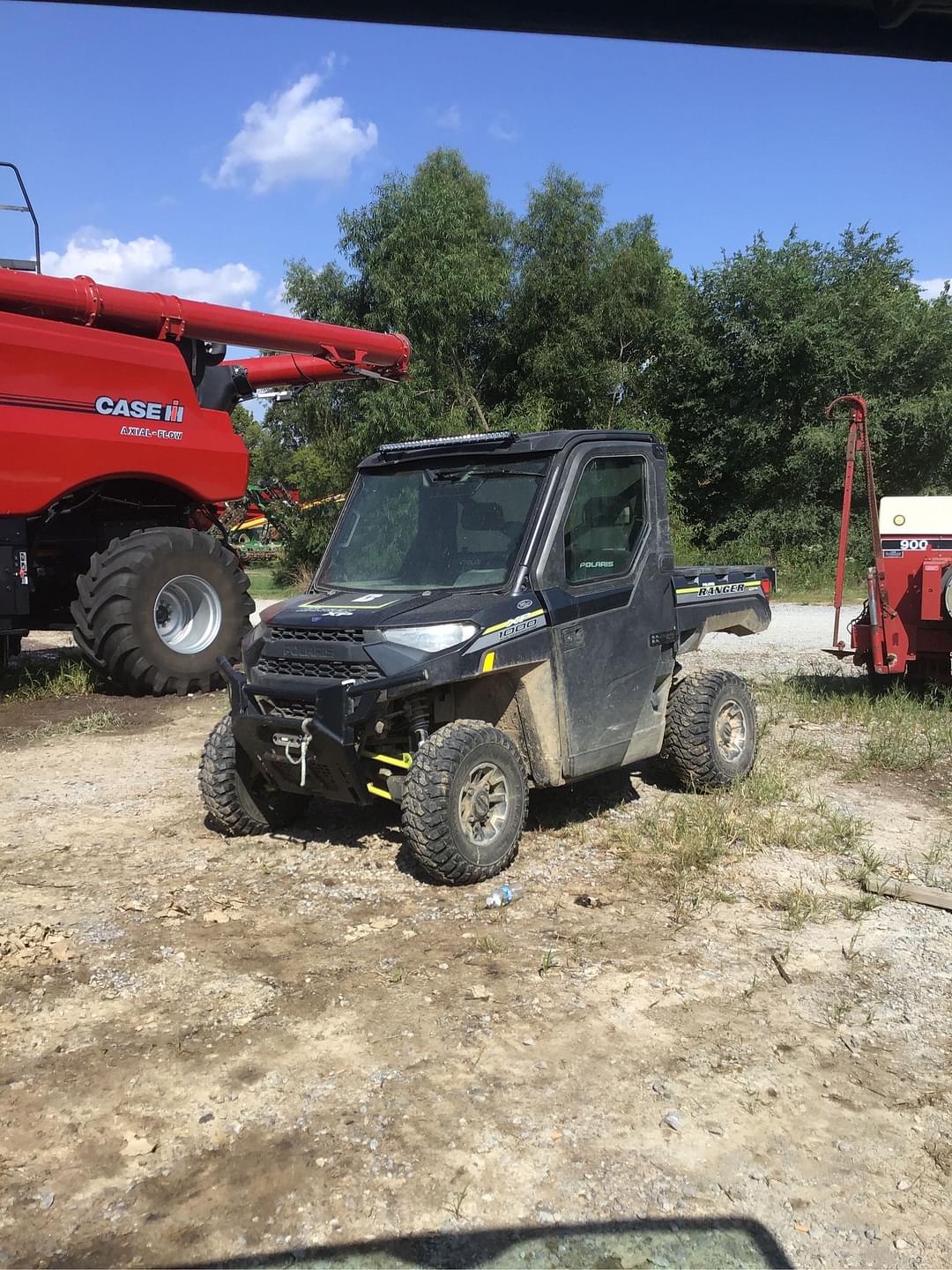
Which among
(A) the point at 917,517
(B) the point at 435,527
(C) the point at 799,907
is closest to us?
(C) the point at 799,907

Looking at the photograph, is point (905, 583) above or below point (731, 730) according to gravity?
above

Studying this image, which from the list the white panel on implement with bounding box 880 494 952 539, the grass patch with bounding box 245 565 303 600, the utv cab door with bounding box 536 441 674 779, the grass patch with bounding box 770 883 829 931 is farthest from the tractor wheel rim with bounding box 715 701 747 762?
the grass patch with bounding box 245 565 303 600

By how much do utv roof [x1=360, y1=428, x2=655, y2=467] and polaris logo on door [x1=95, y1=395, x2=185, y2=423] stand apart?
4.11 m

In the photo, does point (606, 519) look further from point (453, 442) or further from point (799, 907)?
point (799, 907)

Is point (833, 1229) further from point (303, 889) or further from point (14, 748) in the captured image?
point (14, 748)

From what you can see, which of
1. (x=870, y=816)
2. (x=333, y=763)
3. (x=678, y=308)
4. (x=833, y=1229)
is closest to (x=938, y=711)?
(x=870, y=816)

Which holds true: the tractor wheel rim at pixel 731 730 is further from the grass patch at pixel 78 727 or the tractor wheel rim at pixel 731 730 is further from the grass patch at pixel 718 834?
the grass patch at pixel 78 727

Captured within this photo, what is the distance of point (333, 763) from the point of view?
493 centimetres

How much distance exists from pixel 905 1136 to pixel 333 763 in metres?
2.81

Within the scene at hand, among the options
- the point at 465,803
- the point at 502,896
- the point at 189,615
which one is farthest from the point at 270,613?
the point at 189,615

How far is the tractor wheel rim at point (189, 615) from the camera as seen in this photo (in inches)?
386

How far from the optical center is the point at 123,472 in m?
9.42

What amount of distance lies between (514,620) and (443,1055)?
217cm

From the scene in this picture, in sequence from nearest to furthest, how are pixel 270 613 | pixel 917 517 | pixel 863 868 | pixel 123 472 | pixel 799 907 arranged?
pixel 799 907, pixel 863 868, pixel 270 613, pixel 917 517, pixel 123 472
